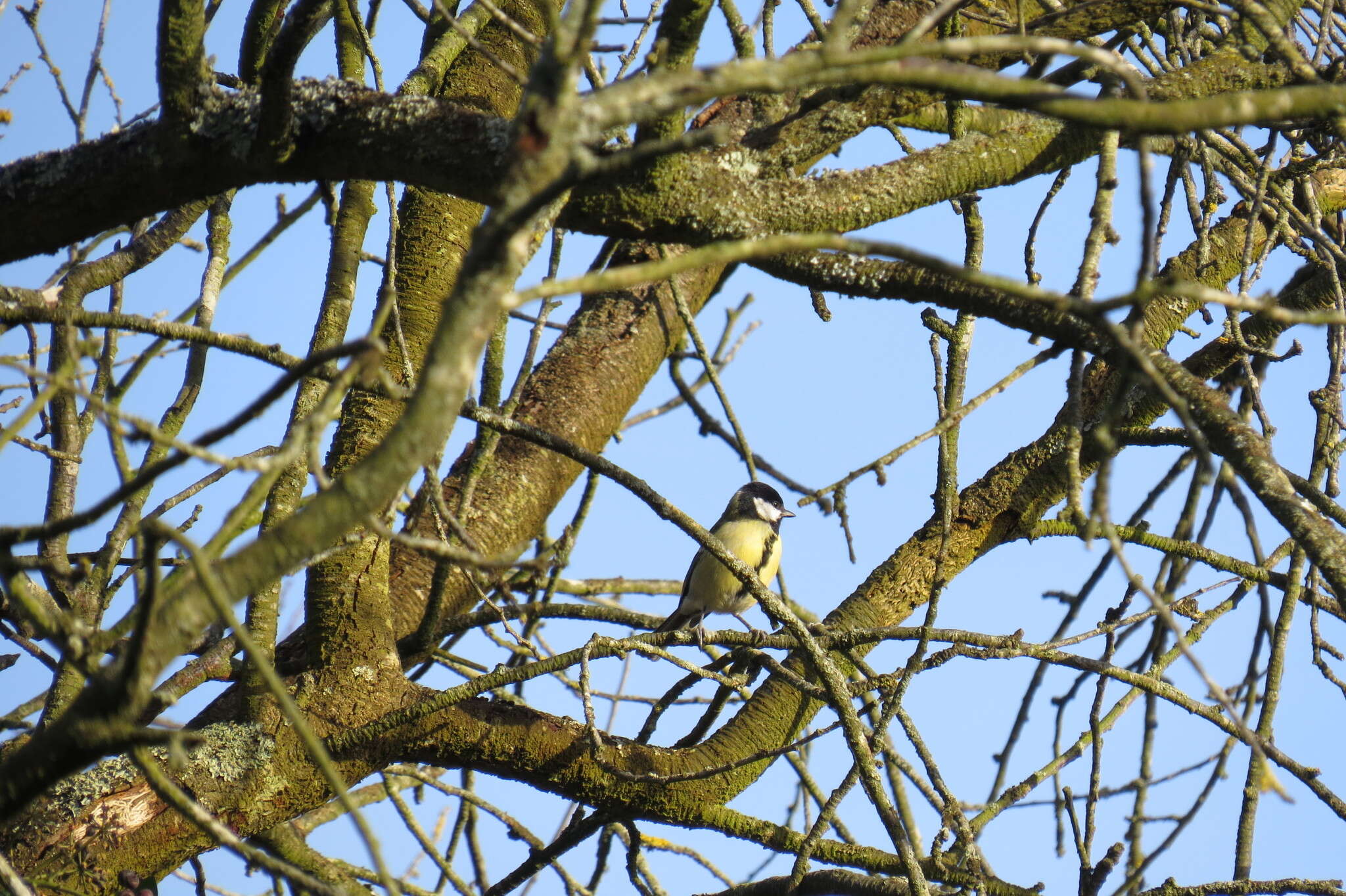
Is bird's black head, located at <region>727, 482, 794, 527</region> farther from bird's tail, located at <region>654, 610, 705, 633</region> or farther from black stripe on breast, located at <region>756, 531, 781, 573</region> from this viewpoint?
bird's tail, located at <region>654, 610, 705, 633</region>

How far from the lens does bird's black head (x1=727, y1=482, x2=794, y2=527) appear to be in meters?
6.74

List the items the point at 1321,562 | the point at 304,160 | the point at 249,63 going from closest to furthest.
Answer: the point at 1321,562 < the point at 304,160 < the point at 249,63

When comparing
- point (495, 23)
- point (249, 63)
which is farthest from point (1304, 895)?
point (495, 23)

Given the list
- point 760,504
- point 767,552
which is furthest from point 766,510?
point 767,552

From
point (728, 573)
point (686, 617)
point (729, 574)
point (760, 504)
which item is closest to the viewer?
point (728, 573)

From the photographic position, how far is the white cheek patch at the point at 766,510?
6707mm

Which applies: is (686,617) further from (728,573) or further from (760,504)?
(760,504)

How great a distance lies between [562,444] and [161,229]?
123cm

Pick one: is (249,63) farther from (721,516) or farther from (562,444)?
(721,516)

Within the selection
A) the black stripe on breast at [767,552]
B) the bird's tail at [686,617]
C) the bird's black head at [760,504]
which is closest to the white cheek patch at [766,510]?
the bird's black head at [760,504]

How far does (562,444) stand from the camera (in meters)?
2.36

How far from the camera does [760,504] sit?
22.2ft

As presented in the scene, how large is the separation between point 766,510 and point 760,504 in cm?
8

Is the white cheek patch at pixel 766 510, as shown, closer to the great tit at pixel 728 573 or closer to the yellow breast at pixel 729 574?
the great tit at pixel 728 573
